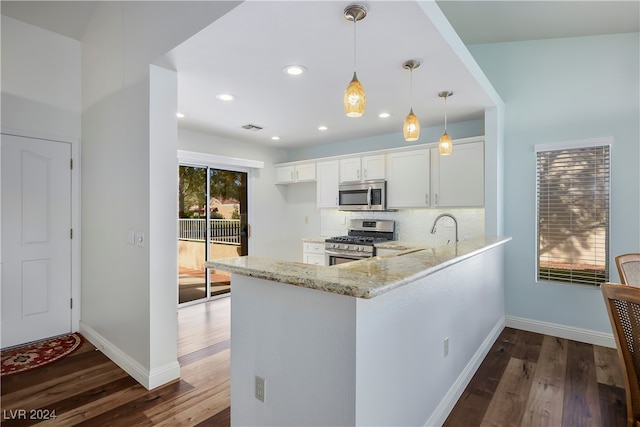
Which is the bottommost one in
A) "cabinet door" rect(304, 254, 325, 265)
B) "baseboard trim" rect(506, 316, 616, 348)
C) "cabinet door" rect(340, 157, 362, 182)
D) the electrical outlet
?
"baseboard trim" rect(506, 316, 616, 348)

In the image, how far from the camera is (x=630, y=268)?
2248 mm

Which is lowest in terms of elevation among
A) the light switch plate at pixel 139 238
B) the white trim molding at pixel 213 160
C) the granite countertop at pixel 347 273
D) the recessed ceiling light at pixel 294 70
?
the granite countertop at pixel 347 273

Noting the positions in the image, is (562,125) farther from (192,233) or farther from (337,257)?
(192,233)

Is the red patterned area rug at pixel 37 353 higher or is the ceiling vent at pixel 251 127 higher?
the ceiling vent at pixel 251 127

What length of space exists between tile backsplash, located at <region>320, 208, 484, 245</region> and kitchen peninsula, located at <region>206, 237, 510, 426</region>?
7.34ft

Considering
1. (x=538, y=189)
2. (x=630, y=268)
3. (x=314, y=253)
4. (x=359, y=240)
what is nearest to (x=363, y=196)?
(x=359, y=240)

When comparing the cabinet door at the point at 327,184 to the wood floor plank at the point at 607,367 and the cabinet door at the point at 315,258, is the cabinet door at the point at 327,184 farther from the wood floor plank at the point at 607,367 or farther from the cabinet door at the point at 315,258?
the wood floor plank at the point at 607,367

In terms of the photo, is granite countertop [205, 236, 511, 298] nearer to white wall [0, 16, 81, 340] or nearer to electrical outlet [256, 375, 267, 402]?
electrical outlet [256, 375, 267, 402]

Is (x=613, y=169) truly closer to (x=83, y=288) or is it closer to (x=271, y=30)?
(x=271, y=30)

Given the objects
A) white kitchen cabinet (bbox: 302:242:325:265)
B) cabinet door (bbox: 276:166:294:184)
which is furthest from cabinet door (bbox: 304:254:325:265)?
cabinet door (bbox: 276:166:294:184)

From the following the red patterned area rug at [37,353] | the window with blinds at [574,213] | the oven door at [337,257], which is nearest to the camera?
the red patterned area rug at [37,353]

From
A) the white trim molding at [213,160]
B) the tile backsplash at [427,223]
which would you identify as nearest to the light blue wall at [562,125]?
the tile backsplash at [427,223]

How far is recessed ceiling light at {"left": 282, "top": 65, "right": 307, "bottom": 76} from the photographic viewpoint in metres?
2.44

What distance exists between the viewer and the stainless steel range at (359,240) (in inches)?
166
